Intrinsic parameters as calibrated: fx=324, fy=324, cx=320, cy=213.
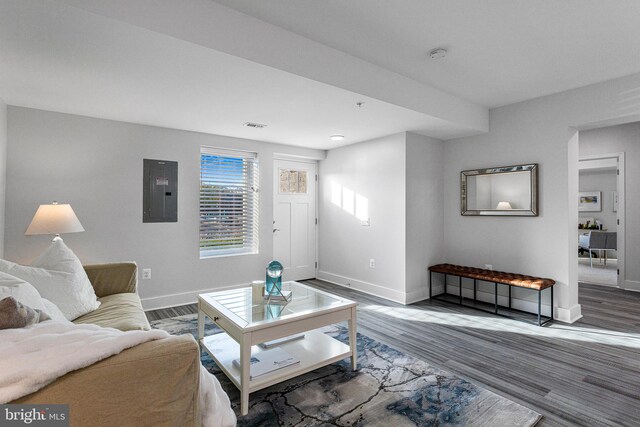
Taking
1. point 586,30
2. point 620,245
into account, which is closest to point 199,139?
point 586,30

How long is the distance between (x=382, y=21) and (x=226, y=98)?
146cm

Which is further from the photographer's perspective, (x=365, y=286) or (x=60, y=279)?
(x=365, y=286)

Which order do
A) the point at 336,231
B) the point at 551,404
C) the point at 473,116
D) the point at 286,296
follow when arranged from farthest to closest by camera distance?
the point at 336,231
the point at 473,116
the point at 286,296
the point at 551,404

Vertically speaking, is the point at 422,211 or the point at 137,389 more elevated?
the point at 422,211

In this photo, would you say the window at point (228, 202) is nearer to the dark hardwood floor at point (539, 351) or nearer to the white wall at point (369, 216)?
the dark hardwood floor at point (539, 351)

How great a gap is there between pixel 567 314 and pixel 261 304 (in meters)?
3.26

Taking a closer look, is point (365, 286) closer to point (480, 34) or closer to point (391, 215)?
point (391, 215)

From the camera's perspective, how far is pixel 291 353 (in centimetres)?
232

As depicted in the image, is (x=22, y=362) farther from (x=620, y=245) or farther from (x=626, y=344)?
(x=620, y=245)

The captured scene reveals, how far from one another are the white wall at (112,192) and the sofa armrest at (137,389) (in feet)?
9.90

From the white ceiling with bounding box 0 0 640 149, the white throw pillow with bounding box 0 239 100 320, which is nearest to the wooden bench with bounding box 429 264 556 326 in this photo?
the white ceiling with bounding box 0 0 640 149

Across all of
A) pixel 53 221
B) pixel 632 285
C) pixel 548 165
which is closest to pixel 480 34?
pixel 548 165

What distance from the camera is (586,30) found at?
235 centimetres

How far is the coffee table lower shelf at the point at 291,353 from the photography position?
2.00 metres
